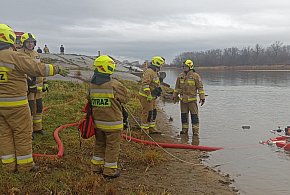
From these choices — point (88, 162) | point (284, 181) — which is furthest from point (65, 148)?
point (284, 181)

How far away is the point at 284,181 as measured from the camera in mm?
5863

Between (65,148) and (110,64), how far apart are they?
2.23 meters

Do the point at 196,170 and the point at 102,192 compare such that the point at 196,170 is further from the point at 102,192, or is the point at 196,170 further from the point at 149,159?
the point at 102,192

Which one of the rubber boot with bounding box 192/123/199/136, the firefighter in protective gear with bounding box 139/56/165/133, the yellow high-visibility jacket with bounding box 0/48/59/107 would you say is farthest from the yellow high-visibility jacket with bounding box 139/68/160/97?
the yellow high-visibility jacket with bounding box 0/48/59/107

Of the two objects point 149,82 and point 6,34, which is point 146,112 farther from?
point 6,34

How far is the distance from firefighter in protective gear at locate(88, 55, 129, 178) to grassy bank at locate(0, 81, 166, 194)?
1.20ft

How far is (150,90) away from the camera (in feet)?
29.0

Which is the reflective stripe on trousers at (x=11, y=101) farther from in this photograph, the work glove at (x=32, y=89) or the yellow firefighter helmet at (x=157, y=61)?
the yellow firefighter helmet at (x=157, y=61)

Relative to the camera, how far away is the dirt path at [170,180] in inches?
191

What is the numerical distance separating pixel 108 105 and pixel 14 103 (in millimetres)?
1338

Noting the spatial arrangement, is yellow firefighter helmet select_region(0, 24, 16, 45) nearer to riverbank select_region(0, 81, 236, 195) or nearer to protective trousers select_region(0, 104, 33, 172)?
protective trousers select_region(0, 104, 33, 172)

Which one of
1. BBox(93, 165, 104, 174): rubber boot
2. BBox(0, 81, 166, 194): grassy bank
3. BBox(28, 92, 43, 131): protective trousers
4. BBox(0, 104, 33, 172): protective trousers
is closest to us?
BBox(0, 81, 166, 194): grassy bank

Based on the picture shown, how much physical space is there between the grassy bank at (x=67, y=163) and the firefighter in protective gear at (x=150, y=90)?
1.43ft

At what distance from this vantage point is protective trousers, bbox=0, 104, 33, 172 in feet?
15.5
